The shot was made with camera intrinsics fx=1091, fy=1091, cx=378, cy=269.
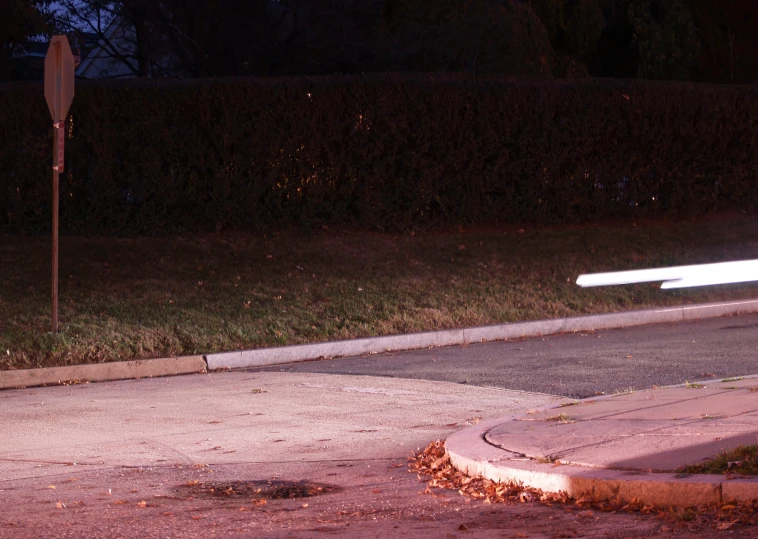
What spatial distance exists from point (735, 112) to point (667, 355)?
32.0 feet

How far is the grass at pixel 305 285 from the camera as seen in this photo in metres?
12.6

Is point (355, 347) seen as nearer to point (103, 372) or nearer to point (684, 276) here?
point (103, 372)

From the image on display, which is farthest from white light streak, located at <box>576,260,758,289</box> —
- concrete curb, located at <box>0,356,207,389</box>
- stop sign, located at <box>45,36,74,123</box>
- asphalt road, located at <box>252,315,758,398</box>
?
stop sign, located at <box>45,36,74,123</box>

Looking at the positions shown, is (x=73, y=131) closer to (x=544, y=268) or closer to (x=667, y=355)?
(x=544, y=268)

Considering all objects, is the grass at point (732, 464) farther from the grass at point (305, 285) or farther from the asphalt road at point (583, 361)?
the grass at point (305, 285)

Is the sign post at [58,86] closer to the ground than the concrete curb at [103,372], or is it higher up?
higher up

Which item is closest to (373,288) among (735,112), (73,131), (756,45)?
(73,131)

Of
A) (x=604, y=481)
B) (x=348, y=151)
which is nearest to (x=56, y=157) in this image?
(x=348, y=151)

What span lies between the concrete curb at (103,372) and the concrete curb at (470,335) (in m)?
0.28

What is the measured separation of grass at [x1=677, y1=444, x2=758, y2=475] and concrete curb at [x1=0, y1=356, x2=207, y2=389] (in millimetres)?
6939

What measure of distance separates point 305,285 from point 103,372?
3851 mm

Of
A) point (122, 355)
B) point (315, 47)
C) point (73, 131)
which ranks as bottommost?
point (122, 355)

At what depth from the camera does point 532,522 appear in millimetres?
5844

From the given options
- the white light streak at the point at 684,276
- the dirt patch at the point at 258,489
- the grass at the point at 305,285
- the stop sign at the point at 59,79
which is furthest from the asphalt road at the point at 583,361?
the stop sign at the point at 59,79
